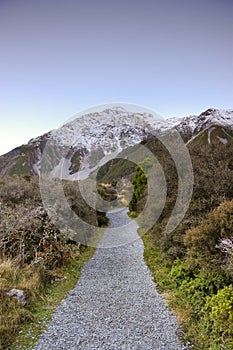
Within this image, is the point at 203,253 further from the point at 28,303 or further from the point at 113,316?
the point at 28,303

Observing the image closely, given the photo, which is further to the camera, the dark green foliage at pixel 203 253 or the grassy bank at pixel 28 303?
the grassy bank at pixel 28 303

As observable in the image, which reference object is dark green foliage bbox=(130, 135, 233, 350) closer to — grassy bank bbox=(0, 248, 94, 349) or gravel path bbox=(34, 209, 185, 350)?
gravel path bbox=(34, 209, 185, 350)

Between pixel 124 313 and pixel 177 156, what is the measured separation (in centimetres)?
584

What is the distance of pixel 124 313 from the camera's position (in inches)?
259

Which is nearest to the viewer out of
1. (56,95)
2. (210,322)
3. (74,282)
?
(210,322)

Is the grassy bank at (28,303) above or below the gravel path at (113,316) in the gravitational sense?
above

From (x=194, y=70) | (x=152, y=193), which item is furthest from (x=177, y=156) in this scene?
(x=194, y=70)

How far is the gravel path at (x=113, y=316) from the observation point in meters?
5.18

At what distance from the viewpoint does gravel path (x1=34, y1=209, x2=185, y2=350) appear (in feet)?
17.0

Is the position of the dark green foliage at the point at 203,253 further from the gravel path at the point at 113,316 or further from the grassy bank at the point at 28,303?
the grassy bank at the point at 28,303

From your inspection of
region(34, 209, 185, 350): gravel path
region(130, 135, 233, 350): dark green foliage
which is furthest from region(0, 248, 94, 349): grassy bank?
region(130, 135, 233, 350): dark green foliage

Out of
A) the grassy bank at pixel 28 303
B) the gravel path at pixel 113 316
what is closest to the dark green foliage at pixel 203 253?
the gravel path at pixel 113 316

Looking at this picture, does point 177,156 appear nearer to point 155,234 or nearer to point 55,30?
point 155,234

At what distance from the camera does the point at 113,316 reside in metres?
6.42
